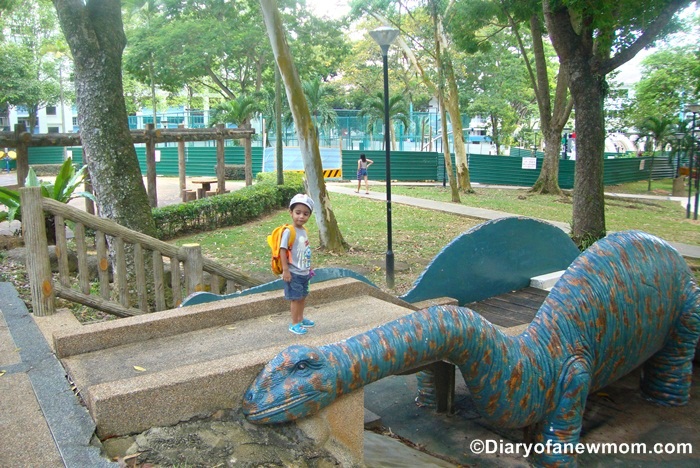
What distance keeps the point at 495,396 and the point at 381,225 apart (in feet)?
35.7

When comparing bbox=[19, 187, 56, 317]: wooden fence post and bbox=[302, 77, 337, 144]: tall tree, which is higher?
bbox=[302, 77, 337, 144]: tall tree

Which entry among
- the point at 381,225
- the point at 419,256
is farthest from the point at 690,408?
the point at 381,225

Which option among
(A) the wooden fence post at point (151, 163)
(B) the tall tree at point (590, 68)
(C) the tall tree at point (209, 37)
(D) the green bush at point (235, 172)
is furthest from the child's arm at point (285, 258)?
(D) the green bush at point (235, 172)

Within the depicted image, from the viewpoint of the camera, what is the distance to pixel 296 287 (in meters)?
4.85

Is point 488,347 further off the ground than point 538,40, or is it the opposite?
point 538,40

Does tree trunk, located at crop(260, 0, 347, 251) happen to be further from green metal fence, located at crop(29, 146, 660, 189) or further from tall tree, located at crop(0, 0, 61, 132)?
tall tree, located at crop(0, 0, 61, 132)

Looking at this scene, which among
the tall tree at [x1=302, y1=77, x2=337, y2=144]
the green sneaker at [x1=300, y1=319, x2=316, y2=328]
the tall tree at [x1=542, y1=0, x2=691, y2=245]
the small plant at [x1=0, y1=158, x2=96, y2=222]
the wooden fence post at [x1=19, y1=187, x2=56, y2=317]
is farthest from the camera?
the tall tree at [x1=302, y1=77, x2=337, y2=144]

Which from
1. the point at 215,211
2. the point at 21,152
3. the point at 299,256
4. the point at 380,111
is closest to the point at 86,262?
the point at 299,256

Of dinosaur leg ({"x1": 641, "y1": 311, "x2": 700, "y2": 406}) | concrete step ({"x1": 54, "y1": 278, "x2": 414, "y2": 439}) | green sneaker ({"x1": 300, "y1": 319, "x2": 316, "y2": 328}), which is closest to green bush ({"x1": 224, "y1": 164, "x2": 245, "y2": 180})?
concrete step ({"x1": 54, "y1": 278, "x2": 414, "y2": 439})

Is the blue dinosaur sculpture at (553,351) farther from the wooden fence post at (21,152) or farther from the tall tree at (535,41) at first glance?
the wooden fence post at (21,152)

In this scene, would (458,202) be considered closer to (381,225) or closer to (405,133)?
(381,225)

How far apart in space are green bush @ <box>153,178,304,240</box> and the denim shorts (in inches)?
330

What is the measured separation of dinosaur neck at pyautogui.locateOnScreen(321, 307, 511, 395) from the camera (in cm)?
364

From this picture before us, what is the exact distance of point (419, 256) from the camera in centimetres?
1177
